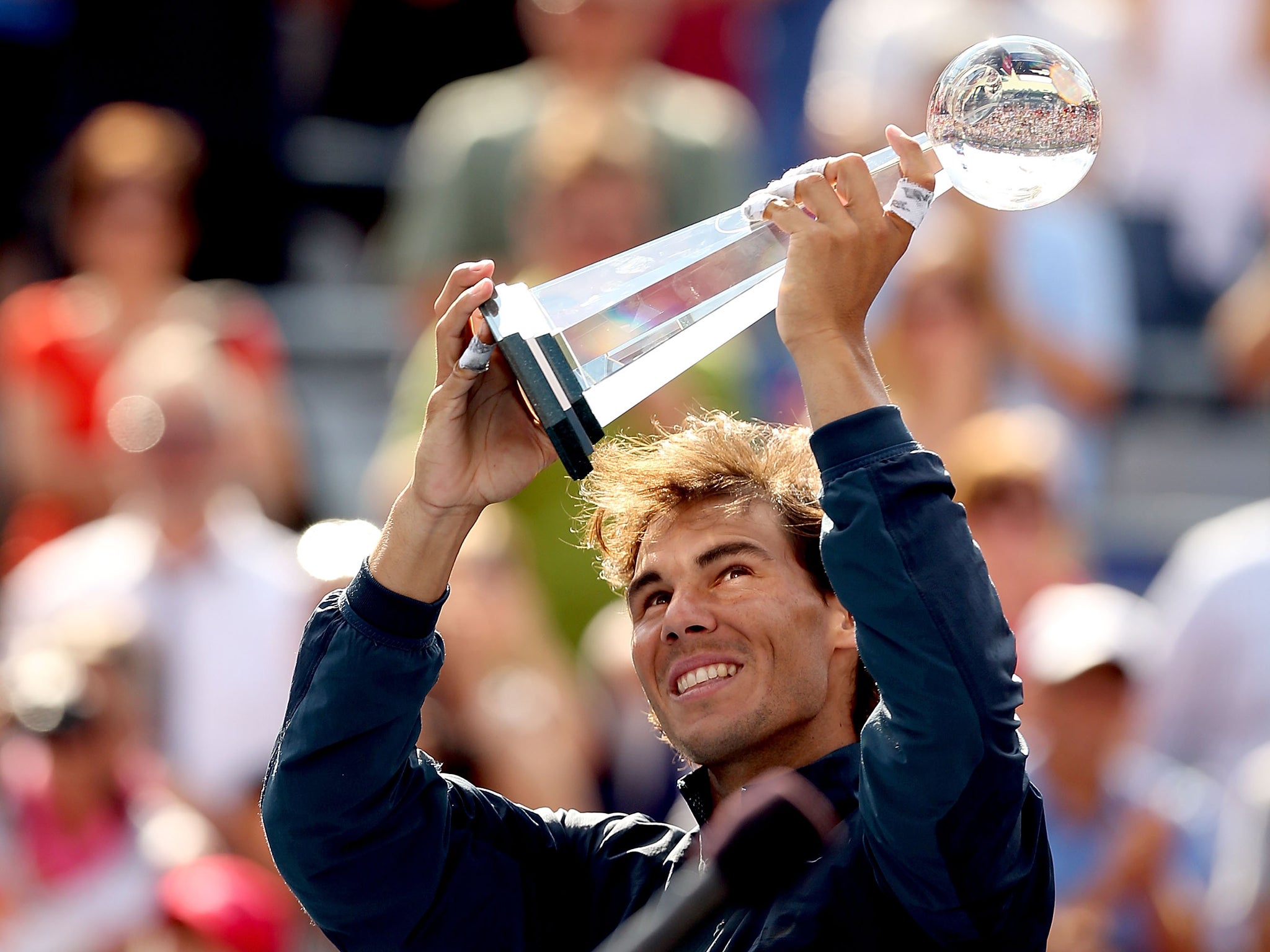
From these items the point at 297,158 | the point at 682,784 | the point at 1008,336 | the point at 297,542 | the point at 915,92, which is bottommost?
the point at 682,784

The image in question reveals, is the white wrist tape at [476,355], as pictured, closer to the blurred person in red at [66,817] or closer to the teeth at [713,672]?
the teeth at [713,672]

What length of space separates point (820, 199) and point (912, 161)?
131mm

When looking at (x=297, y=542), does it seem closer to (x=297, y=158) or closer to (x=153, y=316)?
A: (x=153, y=316)

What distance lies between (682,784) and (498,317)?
705mm

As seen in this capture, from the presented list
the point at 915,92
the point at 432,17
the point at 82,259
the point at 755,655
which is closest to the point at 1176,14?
the point at 915,92

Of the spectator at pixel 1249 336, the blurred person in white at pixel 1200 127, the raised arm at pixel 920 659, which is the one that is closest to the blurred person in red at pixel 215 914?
the raised arm at pixel 920 659

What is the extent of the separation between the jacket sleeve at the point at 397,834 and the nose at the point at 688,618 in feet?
1.02

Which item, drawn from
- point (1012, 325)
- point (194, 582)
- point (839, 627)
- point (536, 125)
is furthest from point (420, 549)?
point (536, 125)

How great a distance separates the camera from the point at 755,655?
257cm

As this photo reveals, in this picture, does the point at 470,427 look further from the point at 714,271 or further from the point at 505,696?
the point at 505,696

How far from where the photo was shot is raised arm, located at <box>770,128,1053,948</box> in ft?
7.03

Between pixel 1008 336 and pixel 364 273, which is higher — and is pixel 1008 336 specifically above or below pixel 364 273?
below

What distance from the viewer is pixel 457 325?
2.50 metres

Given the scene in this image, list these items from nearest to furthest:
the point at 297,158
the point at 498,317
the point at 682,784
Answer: the point at 498,317 → the point at 682,784 → the point at 297,158
